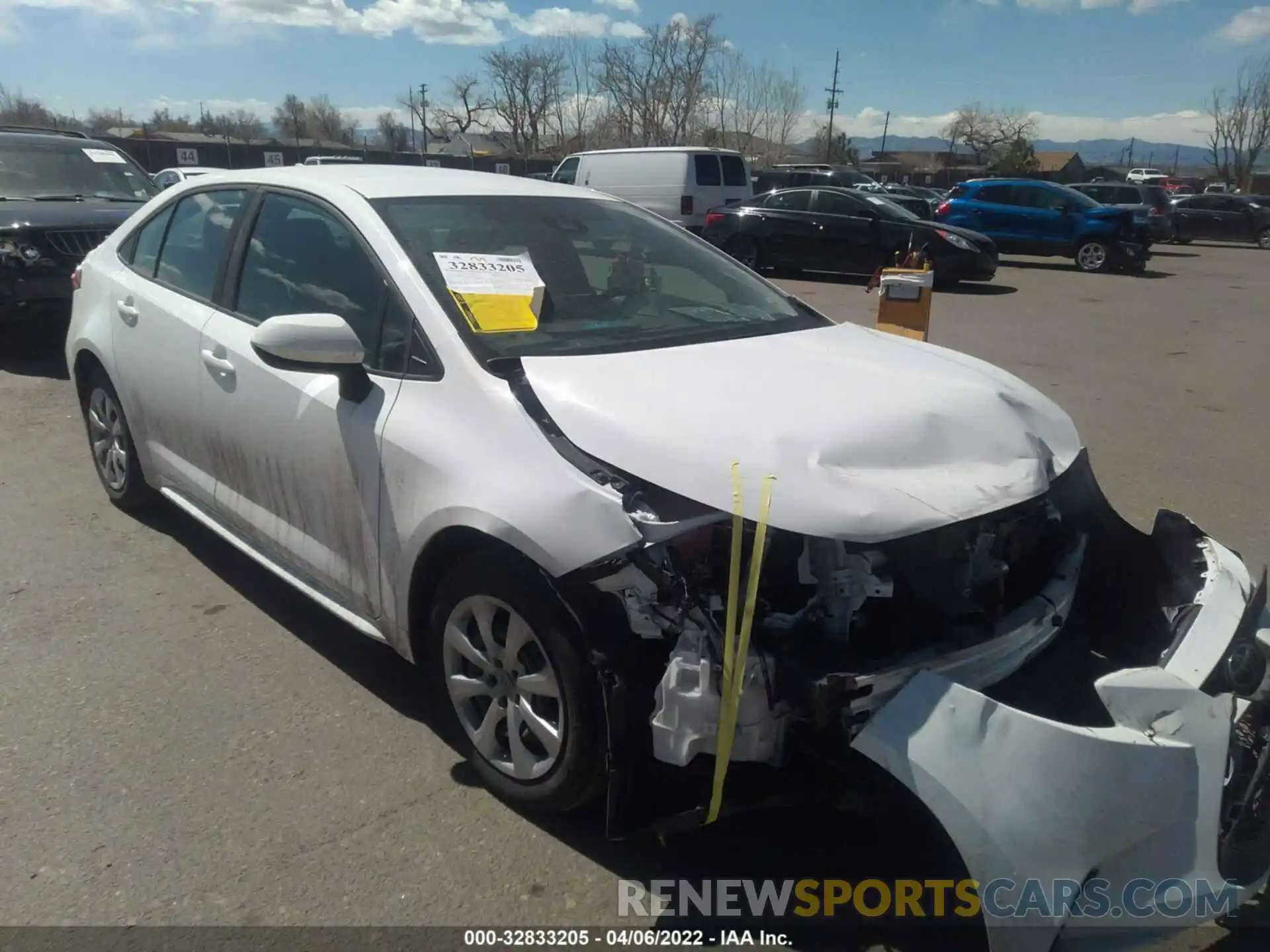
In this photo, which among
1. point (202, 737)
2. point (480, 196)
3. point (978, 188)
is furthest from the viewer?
point (978, 188)

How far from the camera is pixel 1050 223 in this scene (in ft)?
61.7

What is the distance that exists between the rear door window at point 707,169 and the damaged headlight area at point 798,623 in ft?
53.9

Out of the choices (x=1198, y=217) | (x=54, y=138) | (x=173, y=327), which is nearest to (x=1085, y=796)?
(x=173, y=327)

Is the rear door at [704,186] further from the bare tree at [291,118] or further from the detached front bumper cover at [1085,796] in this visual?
the bare tree at [291,118]

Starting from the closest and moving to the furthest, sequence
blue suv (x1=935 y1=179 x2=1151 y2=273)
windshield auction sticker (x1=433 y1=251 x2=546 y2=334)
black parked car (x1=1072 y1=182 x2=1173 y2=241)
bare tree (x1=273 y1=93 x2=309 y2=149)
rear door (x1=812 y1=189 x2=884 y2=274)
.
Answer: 1. windshield auction sticker (x1=433 y1=251 x2=546 y2=334)
2. rear door (x1=812 y1=189 x2=884 y2=274)
3. blue suv (x1=935 y1=179 x2=1151 y2=273)
4. black parked car (x1=1072 y1=182 x2=1173 y2=241)
5. bare tree (x1=273 y1=93 x2=309 y2=149)

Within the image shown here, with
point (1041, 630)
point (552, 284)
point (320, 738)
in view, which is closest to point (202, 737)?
point (320, 738)

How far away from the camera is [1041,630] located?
2.60 meters

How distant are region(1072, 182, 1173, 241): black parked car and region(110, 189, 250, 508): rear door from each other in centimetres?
1955

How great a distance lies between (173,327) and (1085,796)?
3.55 metres

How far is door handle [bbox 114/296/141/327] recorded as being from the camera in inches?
164

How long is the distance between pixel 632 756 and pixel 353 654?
1.65 meters

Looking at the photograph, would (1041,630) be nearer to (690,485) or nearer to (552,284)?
(690,485)

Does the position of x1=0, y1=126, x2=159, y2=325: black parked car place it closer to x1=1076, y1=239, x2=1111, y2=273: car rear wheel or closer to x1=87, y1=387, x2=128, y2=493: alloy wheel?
x1=87, y1=387, x2=128, y2=493: alloy wheel

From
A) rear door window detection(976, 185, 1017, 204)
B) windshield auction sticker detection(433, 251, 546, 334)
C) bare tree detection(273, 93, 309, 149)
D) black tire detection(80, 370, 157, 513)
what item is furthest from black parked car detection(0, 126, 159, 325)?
bare tree detection(273, 93, 309, 149)
